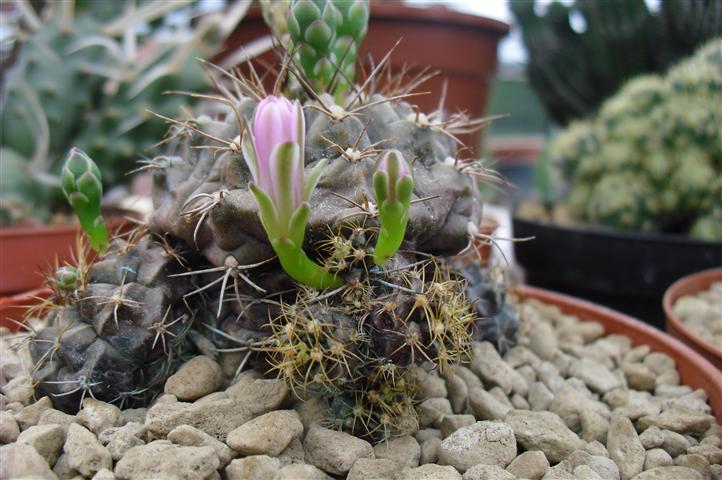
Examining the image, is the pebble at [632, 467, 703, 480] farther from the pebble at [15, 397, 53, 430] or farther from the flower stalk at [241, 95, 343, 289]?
the pebble at [15, 397, 53, 430]

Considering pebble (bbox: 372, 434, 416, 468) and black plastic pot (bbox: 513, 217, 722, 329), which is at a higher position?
pebble (bbox: 372, 434, 416, 468)

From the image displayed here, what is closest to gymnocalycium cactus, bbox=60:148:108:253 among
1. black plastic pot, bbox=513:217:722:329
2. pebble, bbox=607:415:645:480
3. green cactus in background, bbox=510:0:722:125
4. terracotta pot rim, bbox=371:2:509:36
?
pebble, bbox=607:415:645:480

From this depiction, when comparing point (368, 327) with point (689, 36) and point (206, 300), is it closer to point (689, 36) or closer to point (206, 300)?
point (206, 300)

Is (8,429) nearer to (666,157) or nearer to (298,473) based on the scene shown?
(298,473)

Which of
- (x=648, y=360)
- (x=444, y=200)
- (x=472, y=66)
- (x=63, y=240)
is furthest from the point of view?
(x=472, y=66)

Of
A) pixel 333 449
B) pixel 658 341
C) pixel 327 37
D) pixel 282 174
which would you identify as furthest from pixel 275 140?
Answer: pixel 658 341

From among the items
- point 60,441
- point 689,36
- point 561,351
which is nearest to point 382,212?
point 60,441

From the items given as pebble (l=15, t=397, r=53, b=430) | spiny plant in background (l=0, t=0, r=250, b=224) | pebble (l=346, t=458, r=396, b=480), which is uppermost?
spiny plant in background (l=0, t=0, r=250, b=224)
